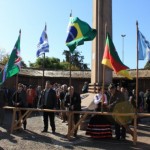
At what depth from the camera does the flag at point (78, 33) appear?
12.5 m

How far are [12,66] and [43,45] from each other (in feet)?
6.34

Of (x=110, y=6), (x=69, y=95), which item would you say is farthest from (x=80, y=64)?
(x=69, y=95)

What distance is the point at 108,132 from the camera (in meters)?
12.5

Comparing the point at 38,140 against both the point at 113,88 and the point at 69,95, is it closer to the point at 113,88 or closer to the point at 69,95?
the point at 69,95

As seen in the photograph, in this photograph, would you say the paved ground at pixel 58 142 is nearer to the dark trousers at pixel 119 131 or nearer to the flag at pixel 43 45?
the dark trousers at pixel 119 131

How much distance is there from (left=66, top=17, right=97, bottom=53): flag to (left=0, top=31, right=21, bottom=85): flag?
93.7 inches

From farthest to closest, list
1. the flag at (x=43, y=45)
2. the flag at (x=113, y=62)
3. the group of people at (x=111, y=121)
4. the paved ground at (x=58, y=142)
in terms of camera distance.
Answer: the flag at (x=43, y=45) → the group of people at (x=111, y=121) → the flag at (x=113, y=62) → the paved ground at (x=58, y=142)

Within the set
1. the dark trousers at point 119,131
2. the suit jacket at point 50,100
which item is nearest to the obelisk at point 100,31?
the suit jacket at point 50,100

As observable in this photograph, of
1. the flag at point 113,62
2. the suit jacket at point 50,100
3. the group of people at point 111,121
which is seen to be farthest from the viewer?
the suit jacket at point 50,100

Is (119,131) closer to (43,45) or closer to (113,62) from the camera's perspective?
→ (113,62)

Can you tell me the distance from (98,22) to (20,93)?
616 cm

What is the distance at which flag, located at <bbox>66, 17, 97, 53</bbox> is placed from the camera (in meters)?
12.5

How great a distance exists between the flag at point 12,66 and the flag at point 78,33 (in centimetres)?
238

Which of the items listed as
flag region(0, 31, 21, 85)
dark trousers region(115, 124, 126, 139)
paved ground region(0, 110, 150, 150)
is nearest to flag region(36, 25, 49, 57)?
flag region(0, 31, 21, 85)
